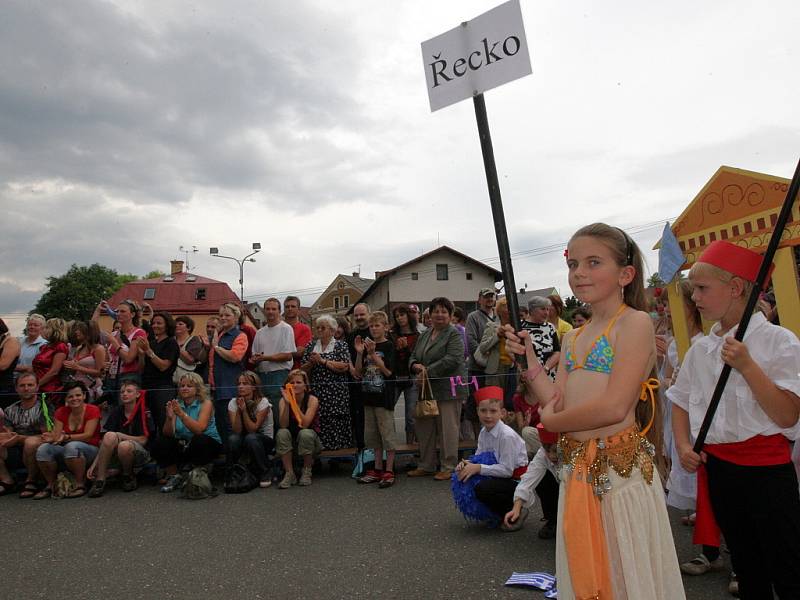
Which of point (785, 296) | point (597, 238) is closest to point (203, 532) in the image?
point (597, 238)

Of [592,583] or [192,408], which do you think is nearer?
[592,583]

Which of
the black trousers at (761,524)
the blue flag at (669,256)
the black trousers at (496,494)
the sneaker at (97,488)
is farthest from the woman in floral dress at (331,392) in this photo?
the black trousers at (761,524)

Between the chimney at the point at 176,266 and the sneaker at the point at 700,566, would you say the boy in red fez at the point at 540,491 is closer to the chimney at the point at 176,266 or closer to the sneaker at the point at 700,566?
the sneaker at the point at 700,566

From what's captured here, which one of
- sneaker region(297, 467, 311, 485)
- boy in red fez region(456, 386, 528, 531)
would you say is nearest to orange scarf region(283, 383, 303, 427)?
sneaker region(297, 467, 311, 485)

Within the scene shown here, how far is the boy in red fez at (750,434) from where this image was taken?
2.28m

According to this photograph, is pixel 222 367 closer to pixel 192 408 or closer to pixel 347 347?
pixel 192 408

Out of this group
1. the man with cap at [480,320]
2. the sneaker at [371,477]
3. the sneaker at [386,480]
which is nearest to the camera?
the sneaker at [386,480]

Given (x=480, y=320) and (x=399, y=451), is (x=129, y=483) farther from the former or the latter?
(x=480, y=320)

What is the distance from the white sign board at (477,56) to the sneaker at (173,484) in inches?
210

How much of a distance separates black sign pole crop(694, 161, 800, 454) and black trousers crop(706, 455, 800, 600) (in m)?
0.20

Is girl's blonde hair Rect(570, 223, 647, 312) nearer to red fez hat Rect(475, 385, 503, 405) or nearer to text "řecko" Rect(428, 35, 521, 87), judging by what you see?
text "řecko" Rect(428, 35, 521, 87)

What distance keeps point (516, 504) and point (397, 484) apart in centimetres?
222

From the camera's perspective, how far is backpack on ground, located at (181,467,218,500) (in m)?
5.86

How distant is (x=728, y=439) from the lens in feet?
8.05
